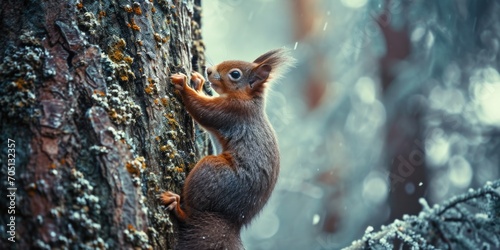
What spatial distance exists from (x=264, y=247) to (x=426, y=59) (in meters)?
2.93

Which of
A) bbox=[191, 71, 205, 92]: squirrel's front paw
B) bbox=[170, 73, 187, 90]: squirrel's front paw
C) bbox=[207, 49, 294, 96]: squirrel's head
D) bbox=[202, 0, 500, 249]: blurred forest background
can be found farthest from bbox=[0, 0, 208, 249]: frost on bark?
bbox=[202, 0, 500, 249]: blurred forest background

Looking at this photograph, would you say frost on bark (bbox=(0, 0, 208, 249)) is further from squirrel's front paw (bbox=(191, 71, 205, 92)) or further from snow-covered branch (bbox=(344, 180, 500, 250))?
snow-covered branch (bbox=(344, 180, 500, 250))

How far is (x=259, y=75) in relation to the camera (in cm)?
325

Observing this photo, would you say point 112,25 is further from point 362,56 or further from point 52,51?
point 362,56

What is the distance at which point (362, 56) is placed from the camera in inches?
217

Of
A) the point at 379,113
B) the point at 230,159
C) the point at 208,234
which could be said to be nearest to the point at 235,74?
the point at 230,159

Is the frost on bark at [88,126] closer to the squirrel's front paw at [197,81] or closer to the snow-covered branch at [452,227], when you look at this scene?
the squirrel's front paw at [197,81]

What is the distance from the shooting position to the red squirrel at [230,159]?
225cm

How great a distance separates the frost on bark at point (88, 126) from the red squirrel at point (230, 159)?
8 cm

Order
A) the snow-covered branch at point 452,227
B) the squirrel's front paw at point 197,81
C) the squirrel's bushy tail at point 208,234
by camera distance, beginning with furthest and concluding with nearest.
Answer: the squirrel's front paw at point 197,81 → the snow-covered branch at point 452,227 → the squirrel's bushy tail at point 208,234

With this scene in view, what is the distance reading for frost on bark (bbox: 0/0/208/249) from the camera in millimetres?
1684

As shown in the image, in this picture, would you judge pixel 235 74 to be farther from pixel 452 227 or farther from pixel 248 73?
pixel 452 227

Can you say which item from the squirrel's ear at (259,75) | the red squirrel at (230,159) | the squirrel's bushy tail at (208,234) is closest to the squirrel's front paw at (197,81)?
the red squirrel at (230,159)

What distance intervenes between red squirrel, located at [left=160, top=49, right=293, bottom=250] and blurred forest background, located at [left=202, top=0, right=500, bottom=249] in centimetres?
154
